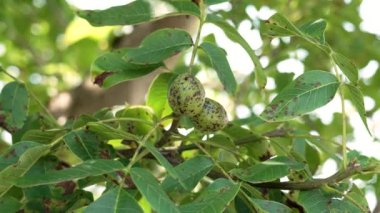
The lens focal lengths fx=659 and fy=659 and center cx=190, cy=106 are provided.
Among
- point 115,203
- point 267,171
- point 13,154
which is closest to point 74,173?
point 115,203

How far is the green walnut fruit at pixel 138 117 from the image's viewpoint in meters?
1.29

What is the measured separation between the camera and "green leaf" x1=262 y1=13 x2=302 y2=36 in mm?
1092

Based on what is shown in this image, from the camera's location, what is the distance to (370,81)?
237 centimetres

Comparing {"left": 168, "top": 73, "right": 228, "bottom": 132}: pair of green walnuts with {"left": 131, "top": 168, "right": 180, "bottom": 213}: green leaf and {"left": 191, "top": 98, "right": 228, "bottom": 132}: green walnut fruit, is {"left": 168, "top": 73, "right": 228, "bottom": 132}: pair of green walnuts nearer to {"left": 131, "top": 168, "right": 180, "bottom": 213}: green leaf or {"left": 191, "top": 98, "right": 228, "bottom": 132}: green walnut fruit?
{"left": 191, "top": 98, "right": 228, "bottom": 132}: green walnut fruit

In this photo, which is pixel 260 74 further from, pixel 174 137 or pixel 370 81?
pixel 370 81

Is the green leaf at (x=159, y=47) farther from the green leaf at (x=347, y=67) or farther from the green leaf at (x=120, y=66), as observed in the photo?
the green leaf at (x=347, y=67)

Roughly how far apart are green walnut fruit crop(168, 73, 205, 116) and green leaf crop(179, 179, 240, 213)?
0.16 meters

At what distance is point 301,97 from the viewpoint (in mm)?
1059

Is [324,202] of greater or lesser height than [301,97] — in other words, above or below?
below

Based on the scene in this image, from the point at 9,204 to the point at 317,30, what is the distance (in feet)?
1.96

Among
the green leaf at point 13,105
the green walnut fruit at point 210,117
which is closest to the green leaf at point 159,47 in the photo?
the green walnut fruit at point 210,117

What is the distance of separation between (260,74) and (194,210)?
1.26ft

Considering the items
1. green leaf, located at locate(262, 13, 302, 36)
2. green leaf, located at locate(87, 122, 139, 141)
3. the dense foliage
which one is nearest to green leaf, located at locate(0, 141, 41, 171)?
the dense foliage

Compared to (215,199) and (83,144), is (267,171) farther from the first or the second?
(83,144)
